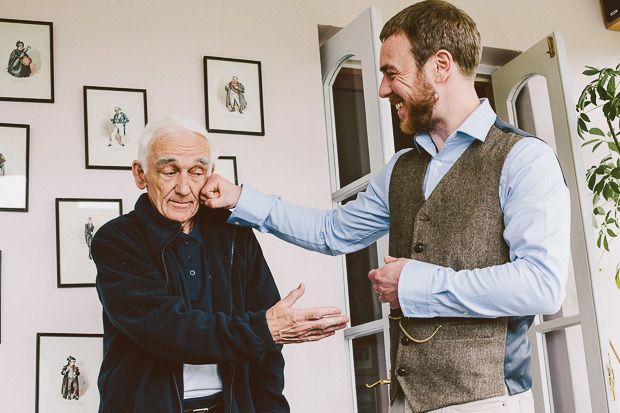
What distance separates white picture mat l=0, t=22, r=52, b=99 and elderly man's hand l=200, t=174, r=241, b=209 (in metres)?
1.33

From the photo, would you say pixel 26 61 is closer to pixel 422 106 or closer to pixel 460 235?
pixel 422 106

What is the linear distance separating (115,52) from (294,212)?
56.8 inches

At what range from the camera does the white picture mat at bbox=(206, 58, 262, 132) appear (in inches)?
132

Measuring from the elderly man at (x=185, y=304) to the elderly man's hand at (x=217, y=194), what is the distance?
3 cm

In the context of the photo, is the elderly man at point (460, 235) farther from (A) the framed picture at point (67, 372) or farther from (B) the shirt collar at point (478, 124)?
(A) the framed picture at point (67, 372)

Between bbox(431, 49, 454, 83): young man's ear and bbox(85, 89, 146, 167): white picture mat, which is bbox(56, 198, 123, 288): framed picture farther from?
bbox(431, 49, 454, 83): young man's ear

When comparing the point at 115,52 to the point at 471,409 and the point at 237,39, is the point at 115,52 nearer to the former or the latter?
the point at 237,39

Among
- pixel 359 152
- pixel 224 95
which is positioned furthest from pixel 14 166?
pixel 359 152

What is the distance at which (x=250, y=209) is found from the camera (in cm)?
216

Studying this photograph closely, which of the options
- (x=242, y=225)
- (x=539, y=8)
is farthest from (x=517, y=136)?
(x=539, y=8)

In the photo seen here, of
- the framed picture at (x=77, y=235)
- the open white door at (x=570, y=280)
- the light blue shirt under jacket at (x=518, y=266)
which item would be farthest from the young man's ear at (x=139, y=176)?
the open white door at (x=570, y=280)

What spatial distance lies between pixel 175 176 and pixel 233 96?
55.3 inches

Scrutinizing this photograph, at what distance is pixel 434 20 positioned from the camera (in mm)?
1977

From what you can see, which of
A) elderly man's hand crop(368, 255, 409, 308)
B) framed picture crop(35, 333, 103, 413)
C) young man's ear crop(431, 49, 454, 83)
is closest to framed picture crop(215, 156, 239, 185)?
framed picture crop(35, 333, 103, 413)
